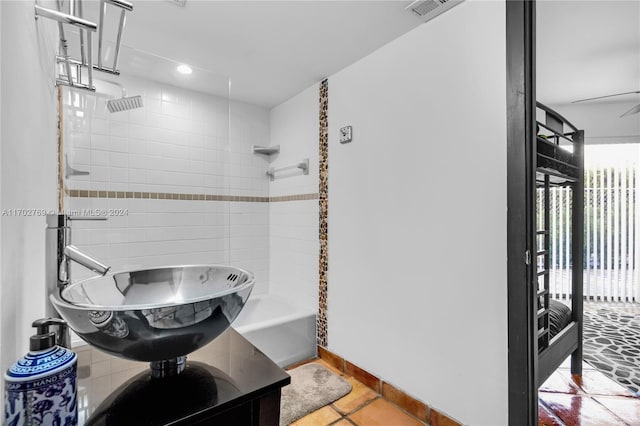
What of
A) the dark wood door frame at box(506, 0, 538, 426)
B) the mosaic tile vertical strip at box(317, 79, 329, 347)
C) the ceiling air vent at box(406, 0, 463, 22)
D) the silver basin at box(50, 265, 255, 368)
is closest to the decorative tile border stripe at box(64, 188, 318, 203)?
the mosaic tile vertical strip at box(317, 79, 329, 347)

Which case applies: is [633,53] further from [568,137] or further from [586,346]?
[586,346]

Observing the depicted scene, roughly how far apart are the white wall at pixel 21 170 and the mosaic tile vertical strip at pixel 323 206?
1810 mm

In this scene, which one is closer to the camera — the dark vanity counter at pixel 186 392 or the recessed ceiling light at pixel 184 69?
the dark vanity counter at pixel 186 392

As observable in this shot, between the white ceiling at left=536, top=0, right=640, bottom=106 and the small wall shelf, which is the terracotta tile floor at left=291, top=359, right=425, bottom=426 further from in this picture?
the white ceiling at left=536, top=0, right=640, bottom=106

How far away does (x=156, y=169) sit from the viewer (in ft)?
7.72

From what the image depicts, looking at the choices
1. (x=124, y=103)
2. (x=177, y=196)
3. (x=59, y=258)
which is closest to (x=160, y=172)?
(x=177, y=196)

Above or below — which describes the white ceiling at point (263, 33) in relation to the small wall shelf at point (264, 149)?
above

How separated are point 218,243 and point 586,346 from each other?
312 cm

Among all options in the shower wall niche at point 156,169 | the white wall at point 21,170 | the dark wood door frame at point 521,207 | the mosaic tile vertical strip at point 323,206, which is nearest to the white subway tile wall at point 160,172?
the shower wall niche at point 156,169

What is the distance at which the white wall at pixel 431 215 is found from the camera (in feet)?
4.82

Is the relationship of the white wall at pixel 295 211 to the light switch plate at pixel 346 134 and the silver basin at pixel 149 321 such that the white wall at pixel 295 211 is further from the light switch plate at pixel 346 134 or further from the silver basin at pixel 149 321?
the silver basin at pixel 149 321

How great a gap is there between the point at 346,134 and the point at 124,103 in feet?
5.19

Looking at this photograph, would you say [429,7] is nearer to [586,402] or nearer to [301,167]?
[301,167]

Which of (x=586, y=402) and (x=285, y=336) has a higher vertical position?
(x=285, y=336)
